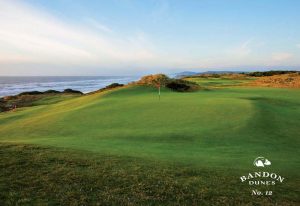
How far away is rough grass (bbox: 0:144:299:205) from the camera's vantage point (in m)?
8.17

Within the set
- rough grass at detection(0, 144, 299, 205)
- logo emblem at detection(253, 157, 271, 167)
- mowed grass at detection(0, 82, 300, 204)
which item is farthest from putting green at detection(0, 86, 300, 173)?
rough grass at detection(0, 144, 299, 205)

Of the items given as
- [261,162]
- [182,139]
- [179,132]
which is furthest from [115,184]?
[179,132]

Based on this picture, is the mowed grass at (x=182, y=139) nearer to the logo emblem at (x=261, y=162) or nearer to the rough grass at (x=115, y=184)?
the rough grass at (x=115, y=184)

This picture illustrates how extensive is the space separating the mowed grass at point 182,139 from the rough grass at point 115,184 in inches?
2.1

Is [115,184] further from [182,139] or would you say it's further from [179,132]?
[179,132]

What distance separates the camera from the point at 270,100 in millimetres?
30828

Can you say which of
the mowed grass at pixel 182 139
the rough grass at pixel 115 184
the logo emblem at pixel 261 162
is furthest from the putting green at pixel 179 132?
the rough grass at pixel 115 184

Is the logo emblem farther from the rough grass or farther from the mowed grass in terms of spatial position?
the rough grass

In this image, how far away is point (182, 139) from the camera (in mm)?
16125

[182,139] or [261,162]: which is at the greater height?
[261,162]

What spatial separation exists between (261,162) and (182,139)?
5.35 m

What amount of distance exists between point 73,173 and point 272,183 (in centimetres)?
599

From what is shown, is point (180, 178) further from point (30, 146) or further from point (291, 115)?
point (291, 115)

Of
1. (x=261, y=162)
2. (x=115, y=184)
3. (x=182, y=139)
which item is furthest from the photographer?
(x=182, y=139)
